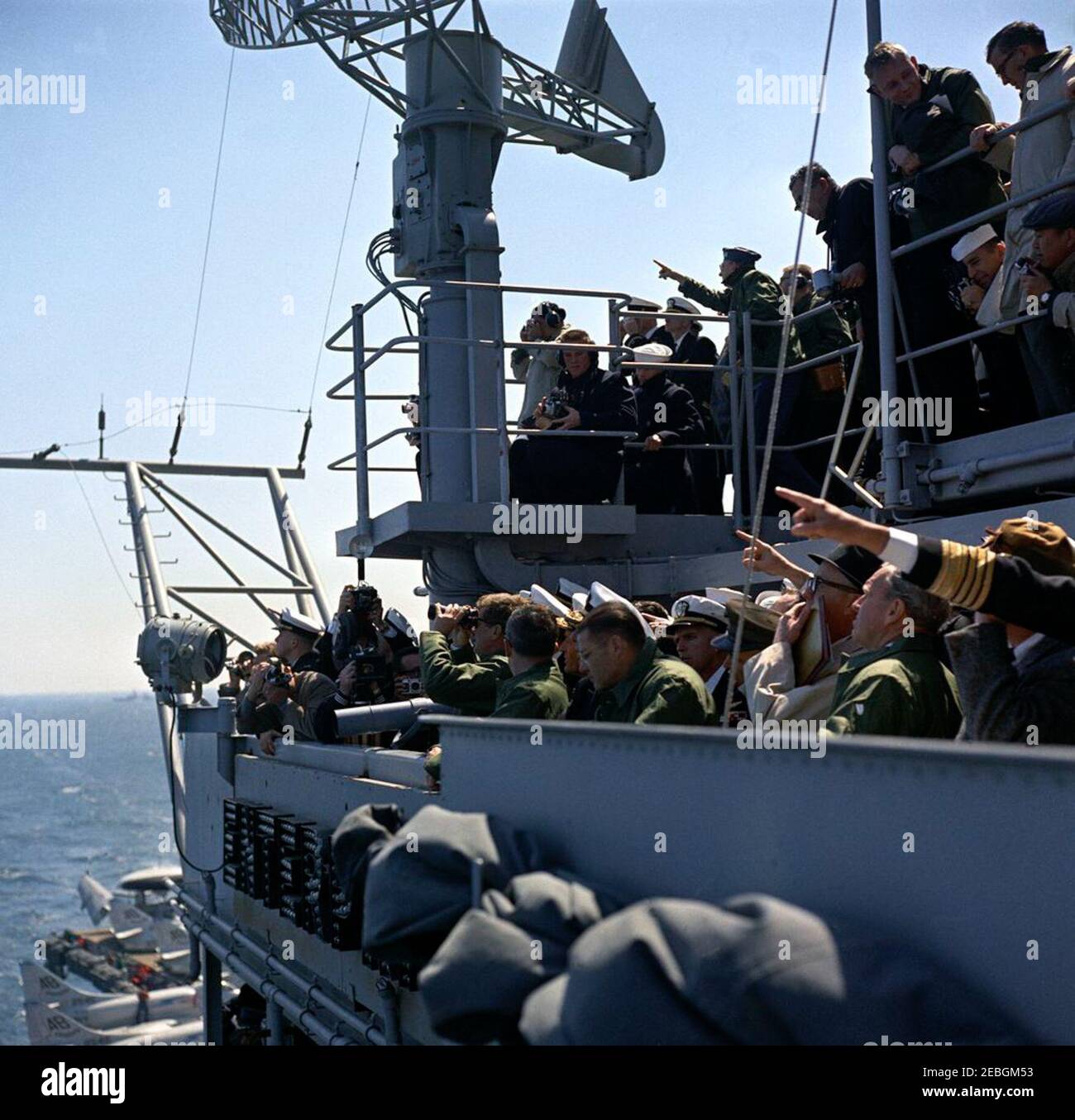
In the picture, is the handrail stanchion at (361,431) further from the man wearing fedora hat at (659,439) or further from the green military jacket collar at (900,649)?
the green military jacket collar at (900,649)

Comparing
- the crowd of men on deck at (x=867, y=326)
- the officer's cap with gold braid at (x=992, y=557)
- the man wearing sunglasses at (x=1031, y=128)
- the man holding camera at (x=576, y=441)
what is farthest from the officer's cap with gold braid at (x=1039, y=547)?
the man holding camera at (x=576, y=441)

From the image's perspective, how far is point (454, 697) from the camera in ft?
18.7

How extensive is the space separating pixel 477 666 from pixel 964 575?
320 cm

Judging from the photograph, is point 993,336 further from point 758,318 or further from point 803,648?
point 758,318

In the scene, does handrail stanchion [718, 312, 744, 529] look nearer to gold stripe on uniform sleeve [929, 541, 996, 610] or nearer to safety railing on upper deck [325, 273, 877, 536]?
safety railing on upper deck [325, 273, 877, 536]

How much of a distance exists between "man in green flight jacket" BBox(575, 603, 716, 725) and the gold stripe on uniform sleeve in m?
1.43

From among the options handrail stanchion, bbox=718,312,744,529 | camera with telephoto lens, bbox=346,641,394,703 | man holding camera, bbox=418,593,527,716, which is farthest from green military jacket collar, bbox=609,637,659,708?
handrail stanchion, bbox=718,312,744,529

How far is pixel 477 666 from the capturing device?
5.72 m

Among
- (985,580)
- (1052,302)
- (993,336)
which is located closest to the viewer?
(985,580)

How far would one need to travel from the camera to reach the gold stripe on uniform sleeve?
275 cm

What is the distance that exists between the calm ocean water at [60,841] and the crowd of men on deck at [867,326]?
5.48 metres

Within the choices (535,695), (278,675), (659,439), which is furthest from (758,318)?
(535,695)

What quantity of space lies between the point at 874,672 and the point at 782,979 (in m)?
1.19
